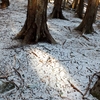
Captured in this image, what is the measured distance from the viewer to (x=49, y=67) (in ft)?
14.9

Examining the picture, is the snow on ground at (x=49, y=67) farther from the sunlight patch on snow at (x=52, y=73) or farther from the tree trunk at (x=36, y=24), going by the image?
the tree trunk at (x=36, y=24)

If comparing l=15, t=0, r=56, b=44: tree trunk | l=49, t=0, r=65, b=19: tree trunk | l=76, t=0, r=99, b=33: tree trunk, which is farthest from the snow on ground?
l=49, t=0, r=65, b=19: tree trunk

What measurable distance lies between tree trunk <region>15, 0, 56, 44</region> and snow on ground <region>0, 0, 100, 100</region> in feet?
0.84

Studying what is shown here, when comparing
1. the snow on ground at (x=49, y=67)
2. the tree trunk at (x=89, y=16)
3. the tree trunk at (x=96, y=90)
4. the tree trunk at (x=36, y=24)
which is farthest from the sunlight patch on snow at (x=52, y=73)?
the tree trunk at (x=89, y=16)

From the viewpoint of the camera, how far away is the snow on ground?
3.81 m

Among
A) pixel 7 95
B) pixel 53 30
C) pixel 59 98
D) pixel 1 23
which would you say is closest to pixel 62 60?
pixel 59 98

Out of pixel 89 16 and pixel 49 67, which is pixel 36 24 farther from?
pixel 89 16

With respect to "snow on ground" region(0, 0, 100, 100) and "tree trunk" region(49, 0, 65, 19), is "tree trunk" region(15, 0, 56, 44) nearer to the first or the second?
"snow on ground" region(0, 0, 100, 100)

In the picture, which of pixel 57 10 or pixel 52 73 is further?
pixel 57 10

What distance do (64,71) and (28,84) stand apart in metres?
1.05

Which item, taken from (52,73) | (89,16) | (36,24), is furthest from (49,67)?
(89,16)

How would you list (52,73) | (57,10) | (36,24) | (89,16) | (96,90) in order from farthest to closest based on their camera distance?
(57,10), (89,16), (36,24), (52,73), (96,90)

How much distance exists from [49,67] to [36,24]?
4.91 ft

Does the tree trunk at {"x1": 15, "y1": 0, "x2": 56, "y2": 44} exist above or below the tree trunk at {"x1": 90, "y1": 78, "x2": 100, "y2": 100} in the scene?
above
